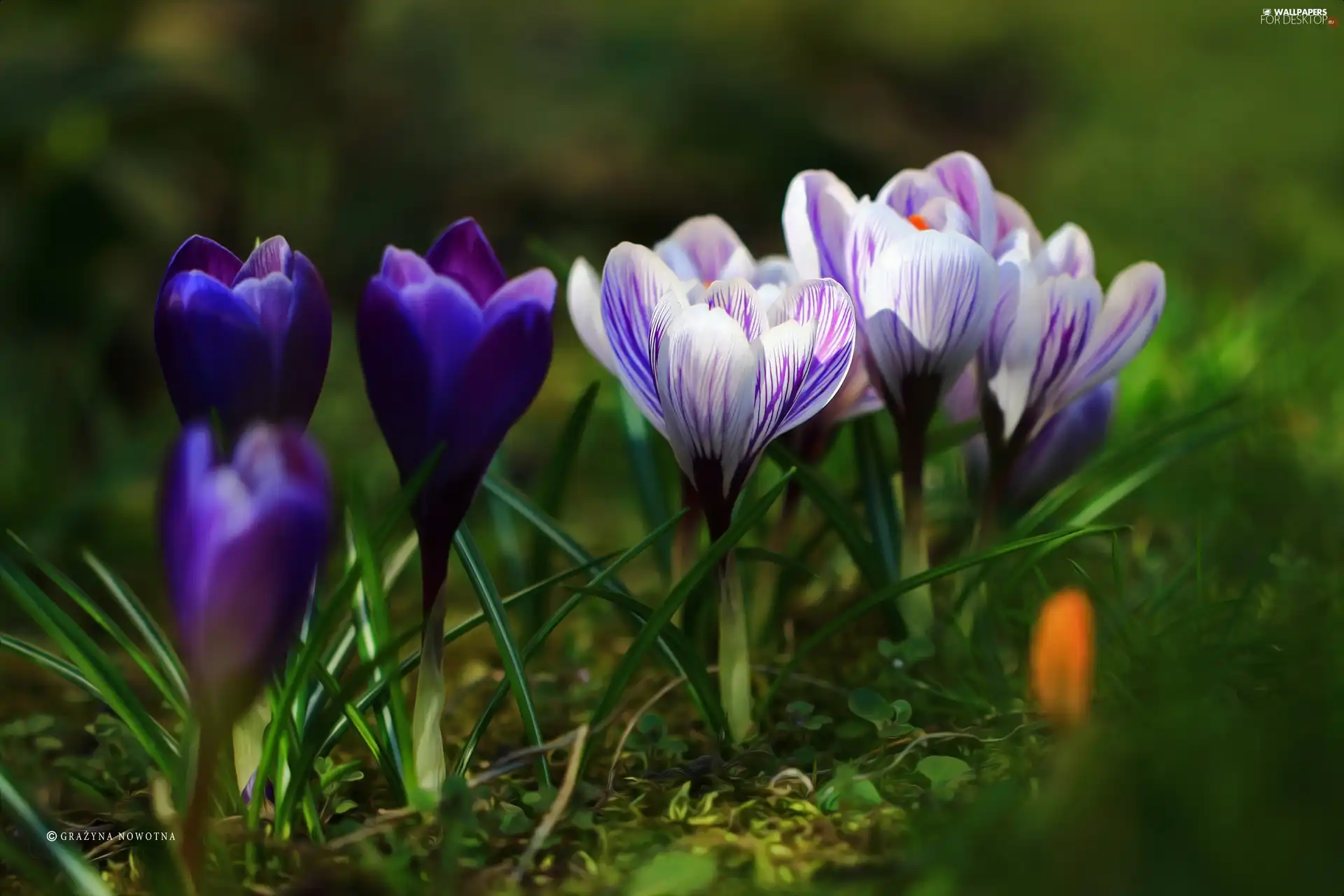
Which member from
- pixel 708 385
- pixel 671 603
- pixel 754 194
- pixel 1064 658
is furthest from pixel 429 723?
pixel 754 194

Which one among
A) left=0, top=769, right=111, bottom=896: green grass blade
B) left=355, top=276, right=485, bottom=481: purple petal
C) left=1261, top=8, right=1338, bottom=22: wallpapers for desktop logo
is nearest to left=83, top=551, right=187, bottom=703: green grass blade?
left=0, top=769, right=111, bottom=896: green grass blade

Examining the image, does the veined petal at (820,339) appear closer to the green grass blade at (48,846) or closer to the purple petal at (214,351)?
the purple petal at (214,351)

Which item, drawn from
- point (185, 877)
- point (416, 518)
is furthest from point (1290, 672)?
point (185, 877)

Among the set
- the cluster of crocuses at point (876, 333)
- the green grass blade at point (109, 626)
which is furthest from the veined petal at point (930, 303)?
the green grass blade at point (109, 626)

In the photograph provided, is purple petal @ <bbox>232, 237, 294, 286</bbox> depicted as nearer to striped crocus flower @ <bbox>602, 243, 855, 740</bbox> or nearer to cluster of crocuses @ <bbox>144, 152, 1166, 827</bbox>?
cluster of crocuses @ <bbox>144, 152, 1166, 827</bbox>

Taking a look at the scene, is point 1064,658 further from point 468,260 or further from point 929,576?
point 468,260

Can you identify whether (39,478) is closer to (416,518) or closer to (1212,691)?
(416,518)

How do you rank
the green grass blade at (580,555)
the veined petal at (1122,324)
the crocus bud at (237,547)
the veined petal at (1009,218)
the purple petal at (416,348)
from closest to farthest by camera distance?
the crocus bud at (237,547) → the purple petal at (416,348) → the green grass blade at (580,555) → the veined petal at (1122,324) → the veined petal at (1009,218)
